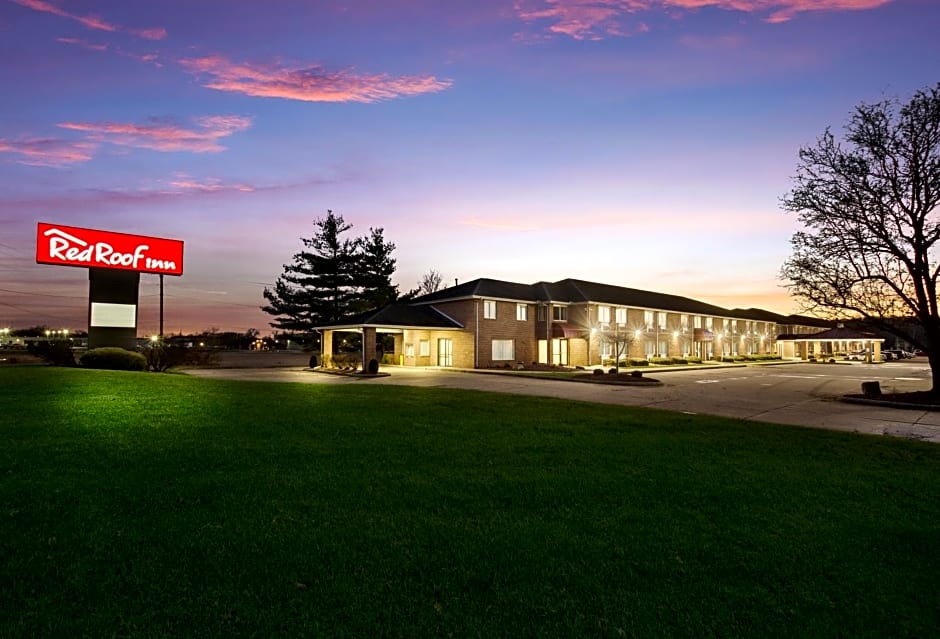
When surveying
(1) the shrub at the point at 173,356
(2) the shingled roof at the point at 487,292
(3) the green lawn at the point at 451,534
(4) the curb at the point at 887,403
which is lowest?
(4) the curb at the point at 887,403

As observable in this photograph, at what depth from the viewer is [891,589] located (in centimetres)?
400

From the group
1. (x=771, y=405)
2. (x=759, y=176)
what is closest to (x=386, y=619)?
(x=771, y=405)

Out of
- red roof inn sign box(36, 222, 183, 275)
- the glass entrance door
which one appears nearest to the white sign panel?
red roof inn sign box(36, 222, 183, 275)

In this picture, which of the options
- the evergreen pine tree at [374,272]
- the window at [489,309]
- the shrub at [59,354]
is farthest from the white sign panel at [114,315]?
the evergreen pine tree at [374,272]

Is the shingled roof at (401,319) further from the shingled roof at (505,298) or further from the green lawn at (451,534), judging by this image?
the green lawn at (451,534)

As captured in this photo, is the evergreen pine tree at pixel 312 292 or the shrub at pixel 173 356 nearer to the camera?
the shrub at pixel 173 356

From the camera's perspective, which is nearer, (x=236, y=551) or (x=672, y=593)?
(x=672, y=593)

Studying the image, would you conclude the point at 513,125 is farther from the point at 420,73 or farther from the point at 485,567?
the point at 485,567

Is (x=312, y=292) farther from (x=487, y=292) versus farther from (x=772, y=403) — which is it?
(x=772, y=403)

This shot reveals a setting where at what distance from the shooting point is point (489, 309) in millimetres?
35688

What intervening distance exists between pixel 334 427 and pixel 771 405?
14.0 meters

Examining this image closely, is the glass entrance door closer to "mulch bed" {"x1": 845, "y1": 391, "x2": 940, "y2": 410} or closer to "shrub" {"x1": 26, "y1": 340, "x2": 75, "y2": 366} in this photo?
"shrub" {"x1": 26, "y1": 340, "x2": 75, "y2": 366}

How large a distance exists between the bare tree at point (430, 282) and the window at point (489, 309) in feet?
101

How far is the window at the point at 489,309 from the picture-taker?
116 feet
